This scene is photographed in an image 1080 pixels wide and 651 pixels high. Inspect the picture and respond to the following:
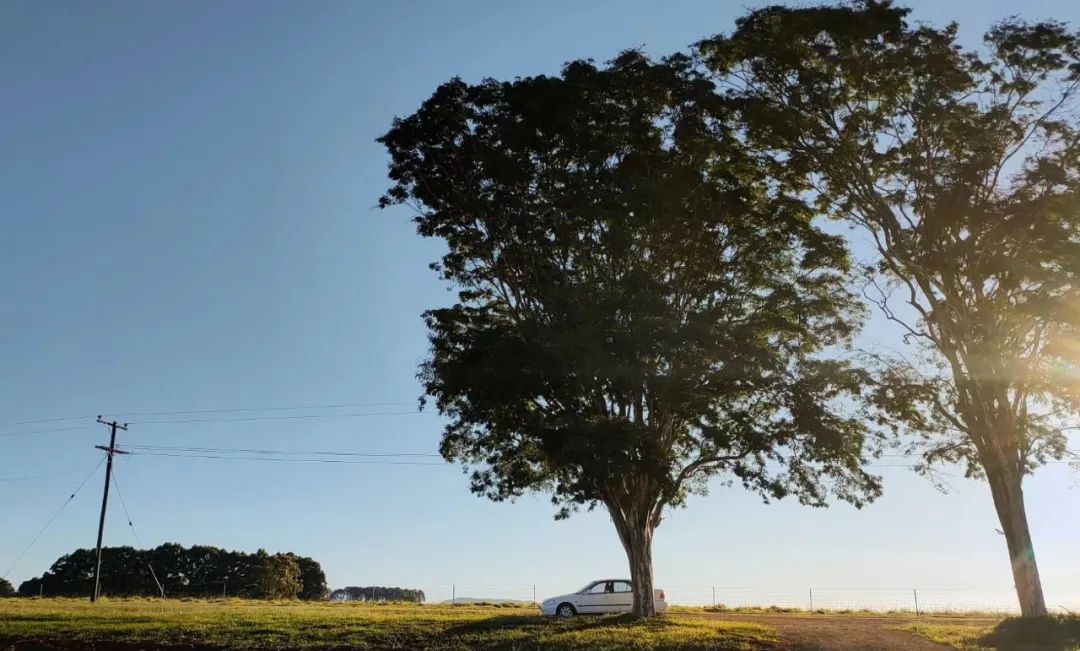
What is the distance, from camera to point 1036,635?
65.2 feet

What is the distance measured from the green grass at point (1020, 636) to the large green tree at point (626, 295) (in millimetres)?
4337

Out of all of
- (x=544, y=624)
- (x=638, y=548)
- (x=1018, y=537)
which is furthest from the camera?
(x=638, y=548)

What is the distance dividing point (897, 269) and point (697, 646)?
548 inches

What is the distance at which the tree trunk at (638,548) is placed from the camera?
2590cm

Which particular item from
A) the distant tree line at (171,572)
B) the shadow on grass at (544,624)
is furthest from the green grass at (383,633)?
the distant tree line at (171,572)

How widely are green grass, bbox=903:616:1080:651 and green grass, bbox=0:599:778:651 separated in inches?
174

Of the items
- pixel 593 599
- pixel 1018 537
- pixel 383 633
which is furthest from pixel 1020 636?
pixel 383 633

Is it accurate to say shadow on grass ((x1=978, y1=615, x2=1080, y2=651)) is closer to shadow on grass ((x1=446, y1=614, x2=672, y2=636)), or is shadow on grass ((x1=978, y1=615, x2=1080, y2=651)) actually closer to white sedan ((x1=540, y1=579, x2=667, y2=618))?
shadow on grass ((x1=446, y1=614, x2=672, y2=636))

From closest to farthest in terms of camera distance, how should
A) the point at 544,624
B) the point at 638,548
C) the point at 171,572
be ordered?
the point at 544,624 < the point at 638,548 < the point at 171,572

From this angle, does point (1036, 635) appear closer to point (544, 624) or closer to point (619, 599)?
point (544, 624)

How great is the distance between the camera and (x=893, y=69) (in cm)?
2425

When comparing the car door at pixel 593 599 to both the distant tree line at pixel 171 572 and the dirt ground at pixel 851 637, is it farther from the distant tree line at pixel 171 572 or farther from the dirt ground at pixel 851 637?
the distant tree line at pixel 171 572

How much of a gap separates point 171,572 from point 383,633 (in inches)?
3733

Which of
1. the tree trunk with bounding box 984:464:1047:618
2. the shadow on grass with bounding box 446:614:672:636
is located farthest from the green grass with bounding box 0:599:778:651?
the tree trunk with bounding box 984:464:1047:618
